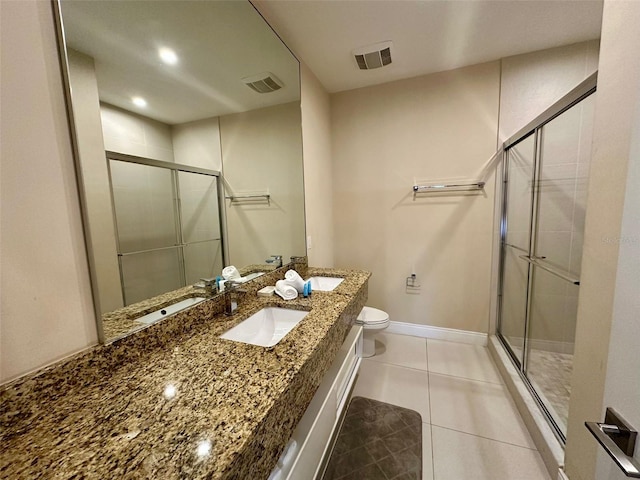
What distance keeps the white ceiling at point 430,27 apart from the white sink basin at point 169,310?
1.76 m

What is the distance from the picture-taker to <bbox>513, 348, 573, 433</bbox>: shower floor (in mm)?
1505

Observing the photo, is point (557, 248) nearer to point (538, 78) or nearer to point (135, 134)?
point (538, 78)

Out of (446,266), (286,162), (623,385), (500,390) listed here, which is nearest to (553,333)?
(500,390)

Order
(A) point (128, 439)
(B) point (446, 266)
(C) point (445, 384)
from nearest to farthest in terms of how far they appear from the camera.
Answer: (A) point (128, 439)
(C) point (445, 384)
(B) point (446, 266)

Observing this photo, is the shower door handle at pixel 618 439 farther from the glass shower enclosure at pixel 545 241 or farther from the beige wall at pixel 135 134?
the beige wall at pixel 135 134

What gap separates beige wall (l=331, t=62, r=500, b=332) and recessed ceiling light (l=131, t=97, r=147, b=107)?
1970mm

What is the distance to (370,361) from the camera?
7.34 ft

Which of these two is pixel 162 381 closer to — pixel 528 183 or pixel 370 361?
pixel 370 361

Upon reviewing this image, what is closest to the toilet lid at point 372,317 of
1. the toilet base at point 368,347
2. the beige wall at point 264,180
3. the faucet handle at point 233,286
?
the toilet base at point 368,347

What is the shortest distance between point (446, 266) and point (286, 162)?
1825mm

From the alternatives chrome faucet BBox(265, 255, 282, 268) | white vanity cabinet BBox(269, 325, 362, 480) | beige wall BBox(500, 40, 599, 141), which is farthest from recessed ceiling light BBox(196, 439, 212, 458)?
beige wall BBox(500, 40, 599, 141)

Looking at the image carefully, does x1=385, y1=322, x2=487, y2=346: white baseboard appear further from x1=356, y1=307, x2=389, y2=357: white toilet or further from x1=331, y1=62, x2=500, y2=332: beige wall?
x1=356, y1=307, x2=389, y2=357: white toilet

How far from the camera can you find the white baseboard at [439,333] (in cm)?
244

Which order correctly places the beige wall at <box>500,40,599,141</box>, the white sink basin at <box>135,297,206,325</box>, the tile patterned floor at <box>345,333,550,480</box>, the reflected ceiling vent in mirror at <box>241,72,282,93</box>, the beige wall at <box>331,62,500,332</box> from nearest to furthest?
the white sink basin at <box>135,297,206,325</box> → the tile patterned floor at <box>345,333,550,480</box> → the reflected ceiling vent in mirror at <box>241,72,282,93</box> → the beige wall at <box>500,40,599,141</box> → the beige wall at <box>331,62,500,332</box>
